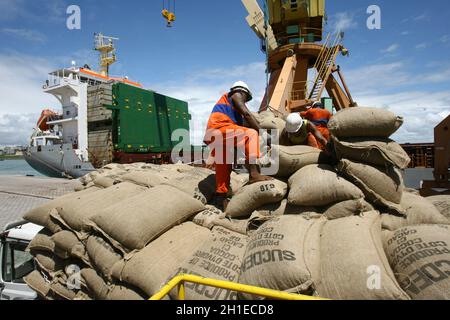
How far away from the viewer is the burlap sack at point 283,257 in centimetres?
178

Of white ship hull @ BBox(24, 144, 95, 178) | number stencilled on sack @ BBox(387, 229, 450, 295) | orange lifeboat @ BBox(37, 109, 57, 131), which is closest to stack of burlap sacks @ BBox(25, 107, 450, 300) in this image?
number stencilled on sack @ BBox(387, 229, 450, 295)

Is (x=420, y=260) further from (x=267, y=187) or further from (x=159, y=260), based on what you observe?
(x=159, y=260)

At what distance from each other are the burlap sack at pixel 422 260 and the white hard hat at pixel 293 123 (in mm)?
1595

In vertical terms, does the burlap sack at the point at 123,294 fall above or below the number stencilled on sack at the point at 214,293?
below

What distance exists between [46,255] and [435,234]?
11.5ft

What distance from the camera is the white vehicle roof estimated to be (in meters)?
3.16

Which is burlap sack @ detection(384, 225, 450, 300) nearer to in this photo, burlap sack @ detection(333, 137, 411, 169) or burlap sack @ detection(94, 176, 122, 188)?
burlap sack @ detection(333, 137, 411, 169)

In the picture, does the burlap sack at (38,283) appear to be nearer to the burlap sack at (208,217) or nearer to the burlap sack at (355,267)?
the burlap sack at (208,217)

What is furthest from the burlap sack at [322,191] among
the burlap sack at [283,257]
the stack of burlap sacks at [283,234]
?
the burlap sack at [283,257]

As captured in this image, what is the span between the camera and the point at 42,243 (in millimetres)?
2973

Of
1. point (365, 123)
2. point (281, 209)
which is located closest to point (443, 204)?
point (365, 123)

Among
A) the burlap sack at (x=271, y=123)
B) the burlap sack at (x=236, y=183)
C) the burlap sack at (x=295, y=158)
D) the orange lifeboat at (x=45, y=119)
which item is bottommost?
the burlap sack at (x=236, y=183)

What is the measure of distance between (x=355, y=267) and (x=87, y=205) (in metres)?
2.60

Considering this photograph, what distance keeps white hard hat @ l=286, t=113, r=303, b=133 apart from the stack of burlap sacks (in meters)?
0.28
